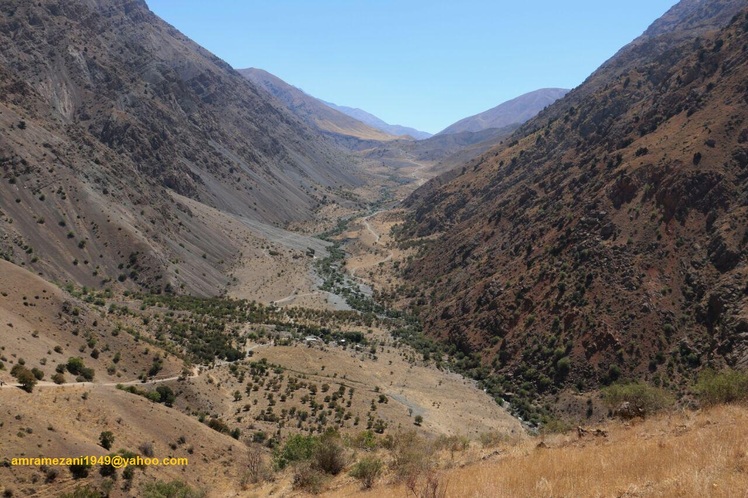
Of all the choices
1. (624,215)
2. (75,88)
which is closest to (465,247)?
(624,215)

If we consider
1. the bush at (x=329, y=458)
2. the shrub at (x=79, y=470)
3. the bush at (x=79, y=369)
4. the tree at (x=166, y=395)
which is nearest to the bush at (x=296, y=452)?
the bush at (x=329, y=458)

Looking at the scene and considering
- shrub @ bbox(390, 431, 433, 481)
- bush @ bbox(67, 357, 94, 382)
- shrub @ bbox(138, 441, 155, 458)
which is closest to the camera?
shrub @ bbox(390, 431, 433, 481)

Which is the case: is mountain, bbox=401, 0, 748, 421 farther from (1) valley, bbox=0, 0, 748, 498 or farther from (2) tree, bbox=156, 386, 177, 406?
(2) tree, bbox=156, 386, 177, 406

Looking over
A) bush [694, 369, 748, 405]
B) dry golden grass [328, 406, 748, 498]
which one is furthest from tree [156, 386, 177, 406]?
bush [694, 369, 748, 405]

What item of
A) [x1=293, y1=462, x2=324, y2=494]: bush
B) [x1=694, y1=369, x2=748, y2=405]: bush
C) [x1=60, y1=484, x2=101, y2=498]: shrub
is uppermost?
[x1=694, y1=369, x2=748, y2=405]: bush

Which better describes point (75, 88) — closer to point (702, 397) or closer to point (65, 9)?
point (65, 9)
